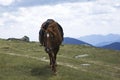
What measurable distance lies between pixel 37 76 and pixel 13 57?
980 cm

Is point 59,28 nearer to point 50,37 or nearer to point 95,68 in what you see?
point 50,37

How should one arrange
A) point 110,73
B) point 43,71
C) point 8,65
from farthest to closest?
point 110,73
point 8,65
point 43,71

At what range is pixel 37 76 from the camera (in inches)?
1161

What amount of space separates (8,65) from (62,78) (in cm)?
697

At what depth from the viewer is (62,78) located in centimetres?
2881

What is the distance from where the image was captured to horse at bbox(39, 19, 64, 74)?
2931cm

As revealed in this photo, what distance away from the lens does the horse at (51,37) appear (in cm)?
2931

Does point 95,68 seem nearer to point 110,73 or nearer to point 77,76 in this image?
point 110,73

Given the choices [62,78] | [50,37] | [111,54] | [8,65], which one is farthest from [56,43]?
[111,54]

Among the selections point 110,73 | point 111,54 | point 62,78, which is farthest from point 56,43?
point 111,54

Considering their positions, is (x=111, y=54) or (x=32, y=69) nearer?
(x=32, y=69)

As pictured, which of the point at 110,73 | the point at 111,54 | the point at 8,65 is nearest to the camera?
the point at 8,65

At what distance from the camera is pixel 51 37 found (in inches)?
1160

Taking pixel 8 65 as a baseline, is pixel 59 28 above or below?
above
